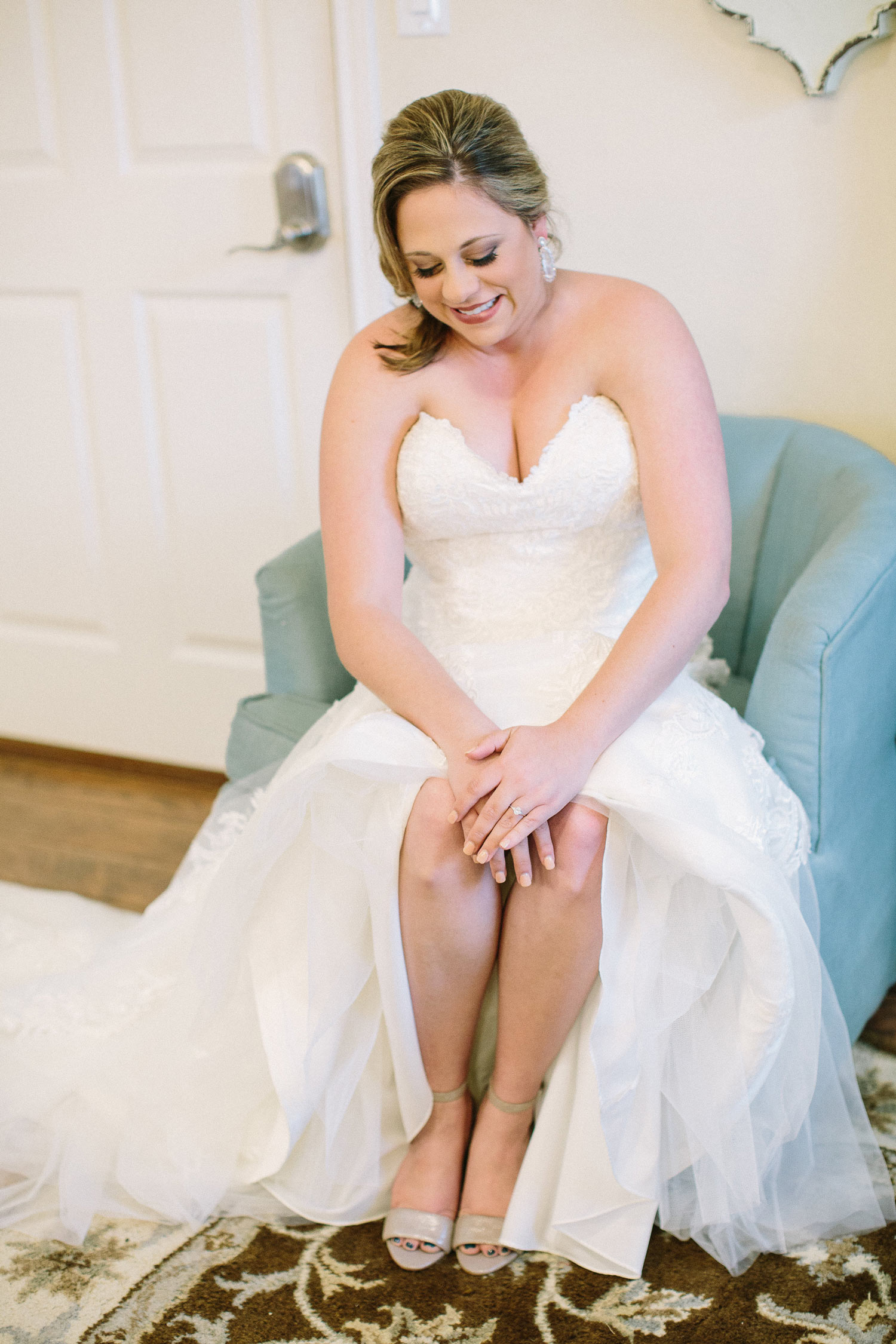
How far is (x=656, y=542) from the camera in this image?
1.46 metres

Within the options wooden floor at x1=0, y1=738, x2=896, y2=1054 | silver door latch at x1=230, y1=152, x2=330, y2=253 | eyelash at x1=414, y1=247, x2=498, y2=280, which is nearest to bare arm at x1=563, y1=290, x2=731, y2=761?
eyelash at x1=414, y1=247, x2=498, y2=280

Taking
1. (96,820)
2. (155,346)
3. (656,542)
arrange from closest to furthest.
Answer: (656,542)
(155,346)
(96,820)

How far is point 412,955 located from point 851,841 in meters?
0.59

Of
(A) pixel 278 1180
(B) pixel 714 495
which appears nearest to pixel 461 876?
(A) pixel 278 1180

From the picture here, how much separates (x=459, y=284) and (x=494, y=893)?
70 centimetres

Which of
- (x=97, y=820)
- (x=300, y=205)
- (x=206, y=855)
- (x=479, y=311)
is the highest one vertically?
(x=300, y=205)

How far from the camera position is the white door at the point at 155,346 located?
216 cm

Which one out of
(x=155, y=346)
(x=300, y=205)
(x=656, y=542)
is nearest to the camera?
(x=656, y=542)

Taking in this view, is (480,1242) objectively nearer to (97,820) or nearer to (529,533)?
(529,533)

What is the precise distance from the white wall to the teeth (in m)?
0.65

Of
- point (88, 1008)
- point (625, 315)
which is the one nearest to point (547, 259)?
point (625, 315)

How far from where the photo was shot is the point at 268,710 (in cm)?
176

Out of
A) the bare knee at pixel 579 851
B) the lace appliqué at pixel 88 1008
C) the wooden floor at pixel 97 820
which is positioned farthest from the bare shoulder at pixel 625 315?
the wooden floor at pixel 97 820

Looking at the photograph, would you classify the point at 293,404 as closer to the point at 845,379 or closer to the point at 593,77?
the point at 593,77
